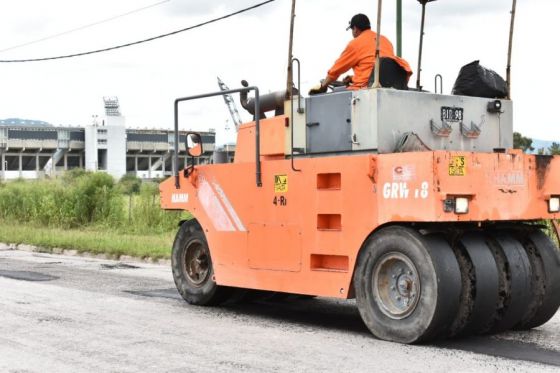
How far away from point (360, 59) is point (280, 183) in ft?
4.89

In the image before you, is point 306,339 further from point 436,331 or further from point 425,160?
point 425,160

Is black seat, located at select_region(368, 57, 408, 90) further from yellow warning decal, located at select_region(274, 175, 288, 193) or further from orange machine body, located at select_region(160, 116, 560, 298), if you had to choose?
yellow warning decal, located at select_region(274, 175, 288, 193)

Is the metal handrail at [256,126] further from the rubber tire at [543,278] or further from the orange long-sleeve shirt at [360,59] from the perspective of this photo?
the rubber tire at [543,278]

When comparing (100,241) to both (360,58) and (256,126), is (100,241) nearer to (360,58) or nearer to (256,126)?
(256,126)

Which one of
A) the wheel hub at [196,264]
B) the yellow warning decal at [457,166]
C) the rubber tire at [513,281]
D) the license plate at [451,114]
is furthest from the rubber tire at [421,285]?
the wheel hub at [196,264]

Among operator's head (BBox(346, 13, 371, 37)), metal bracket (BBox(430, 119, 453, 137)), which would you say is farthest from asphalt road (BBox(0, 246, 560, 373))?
operator's head (BBox(346, 13, 371, 37))

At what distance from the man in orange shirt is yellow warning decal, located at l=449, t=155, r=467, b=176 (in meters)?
1.56

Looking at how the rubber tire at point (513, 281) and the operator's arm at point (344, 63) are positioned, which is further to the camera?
the operator's arm at point (344, 63)

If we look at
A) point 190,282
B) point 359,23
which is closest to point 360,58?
point 359,23

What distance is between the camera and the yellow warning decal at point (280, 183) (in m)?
8.96

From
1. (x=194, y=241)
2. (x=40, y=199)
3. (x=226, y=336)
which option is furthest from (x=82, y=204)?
(x=226, y=336)

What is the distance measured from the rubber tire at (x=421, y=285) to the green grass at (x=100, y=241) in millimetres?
9414

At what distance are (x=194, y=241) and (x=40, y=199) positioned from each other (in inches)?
793

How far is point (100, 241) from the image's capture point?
20266 millimetres
